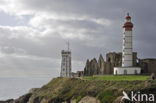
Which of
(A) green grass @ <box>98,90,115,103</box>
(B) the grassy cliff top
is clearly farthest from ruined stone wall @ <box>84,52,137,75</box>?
(A) green grass @ <box>98,90,115,103</box>

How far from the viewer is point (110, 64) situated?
75875mm

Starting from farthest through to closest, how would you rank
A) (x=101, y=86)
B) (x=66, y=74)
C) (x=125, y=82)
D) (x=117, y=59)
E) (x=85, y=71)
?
(x=66, y=74) < (x=85, y=71) < (x=117, y=59) < (x=101, y=86) < (x=125, y=82)

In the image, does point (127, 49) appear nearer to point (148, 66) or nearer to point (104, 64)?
point (148, 66)

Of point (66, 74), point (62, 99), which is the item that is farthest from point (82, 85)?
point (66, 74)

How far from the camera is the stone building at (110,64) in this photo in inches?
2763

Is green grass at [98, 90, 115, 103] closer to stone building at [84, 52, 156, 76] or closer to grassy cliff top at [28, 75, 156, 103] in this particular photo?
grassy cliff top at [28, 75, 156, 103]

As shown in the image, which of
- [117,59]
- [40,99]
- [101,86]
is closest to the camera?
[101,86]

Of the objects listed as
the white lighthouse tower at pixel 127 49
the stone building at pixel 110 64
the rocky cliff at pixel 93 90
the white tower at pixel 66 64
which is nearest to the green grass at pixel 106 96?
the rocky cliff at pixel 93 90

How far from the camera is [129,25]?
68.6 meters

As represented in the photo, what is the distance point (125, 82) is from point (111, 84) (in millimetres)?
3174

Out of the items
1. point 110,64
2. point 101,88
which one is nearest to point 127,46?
point 110,64

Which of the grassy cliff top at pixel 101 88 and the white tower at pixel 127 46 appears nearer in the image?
the grassy cliff top at pixel 101 88

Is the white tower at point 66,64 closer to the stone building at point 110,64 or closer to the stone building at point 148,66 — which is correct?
the stone building at point 110,64

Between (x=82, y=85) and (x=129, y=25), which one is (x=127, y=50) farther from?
(x=82, y=85)
